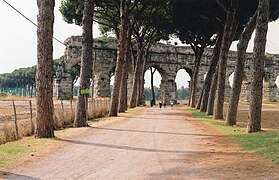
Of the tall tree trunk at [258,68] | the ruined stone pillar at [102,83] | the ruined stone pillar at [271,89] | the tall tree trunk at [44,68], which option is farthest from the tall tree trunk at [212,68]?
the ruined stone pillar at [271,89]

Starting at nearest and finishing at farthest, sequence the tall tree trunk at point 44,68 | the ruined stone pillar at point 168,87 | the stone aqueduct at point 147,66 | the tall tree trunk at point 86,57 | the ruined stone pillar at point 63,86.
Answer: the tall tree trunk at point 44,68 < the tall tree trunk at point 86,57 < the ruined stone pillar at point 63,86 < the stone aqueduct at point 147,66 < the ruined stone pillar at point 168,87

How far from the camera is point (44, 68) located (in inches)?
566

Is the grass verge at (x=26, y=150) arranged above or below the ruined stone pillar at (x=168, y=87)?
below

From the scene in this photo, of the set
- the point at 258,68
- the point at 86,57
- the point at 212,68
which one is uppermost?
the point at 212,68

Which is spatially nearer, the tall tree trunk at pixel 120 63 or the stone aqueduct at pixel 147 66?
the tall tree trunk at pixel 120 63

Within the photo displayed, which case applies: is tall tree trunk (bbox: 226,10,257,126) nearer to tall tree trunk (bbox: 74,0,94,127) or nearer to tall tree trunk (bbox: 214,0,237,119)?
tall tree trunk (bbox: 214,0,237,119)

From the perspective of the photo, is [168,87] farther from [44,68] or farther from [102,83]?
[44,68]

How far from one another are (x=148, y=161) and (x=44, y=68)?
5762 mm

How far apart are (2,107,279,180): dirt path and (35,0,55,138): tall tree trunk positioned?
3.81 ft

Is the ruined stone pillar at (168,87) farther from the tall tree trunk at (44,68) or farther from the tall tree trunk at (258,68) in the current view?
the tall tree trunk at (44,68)

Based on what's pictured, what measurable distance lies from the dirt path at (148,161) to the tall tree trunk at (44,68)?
1.16 m

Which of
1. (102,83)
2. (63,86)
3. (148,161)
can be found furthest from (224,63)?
(102,83)

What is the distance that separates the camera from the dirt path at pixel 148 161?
8.44m

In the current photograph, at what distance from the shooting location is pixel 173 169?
29.8ft
